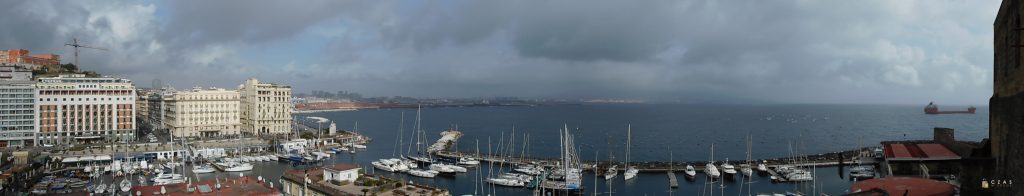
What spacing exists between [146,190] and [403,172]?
21228mm

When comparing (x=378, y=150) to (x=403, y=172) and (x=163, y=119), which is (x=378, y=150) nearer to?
(x=403, y=172)

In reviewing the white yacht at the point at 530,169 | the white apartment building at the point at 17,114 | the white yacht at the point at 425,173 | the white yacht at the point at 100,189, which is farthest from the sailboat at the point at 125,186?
the white apartment building at the point at 17,114

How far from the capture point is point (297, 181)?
19.5 meters

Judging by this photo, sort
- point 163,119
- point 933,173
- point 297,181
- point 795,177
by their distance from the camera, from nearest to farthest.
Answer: point 933,173 → point 297,181 → point 795,177 → point 163,119

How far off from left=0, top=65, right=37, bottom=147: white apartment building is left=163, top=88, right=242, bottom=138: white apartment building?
12991mm

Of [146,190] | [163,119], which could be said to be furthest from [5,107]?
[146,190]

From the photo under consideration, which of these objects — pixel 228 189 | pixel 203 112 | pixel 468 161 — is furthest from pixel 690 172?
pixel 203 112

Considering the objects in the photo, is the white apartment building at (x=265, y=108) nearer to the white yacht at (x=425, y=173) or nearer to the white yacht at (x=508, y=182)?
the white yacht at (x=425, y=173)

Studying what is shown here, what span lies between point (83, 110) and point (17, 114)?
4.13 metres

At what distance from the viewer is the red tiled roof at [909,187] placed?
1309 cm

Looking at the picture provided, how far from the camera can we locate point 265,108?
61875 mm

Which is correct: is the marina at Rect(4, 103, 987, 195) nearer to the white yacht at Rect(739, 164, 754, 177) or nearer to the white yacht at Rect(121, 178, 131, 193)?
the white yacht at Rect(739, 164, 754, 177)

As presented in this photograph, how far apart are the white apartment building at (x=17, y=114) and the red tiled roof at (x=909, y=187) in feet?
169

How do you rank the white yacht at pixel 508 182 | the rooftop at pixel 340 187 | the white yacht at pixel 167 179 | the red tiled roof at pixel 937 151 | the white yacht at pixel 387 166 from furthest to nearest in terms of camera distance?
1. the white yacht at pixel 387 166
2. the white yacht at pixel 508 182
3. the white yacht at pixel 167 179
4. the red tiled roof at pixel 937 151
5. the rooftop at pixel 340 187
